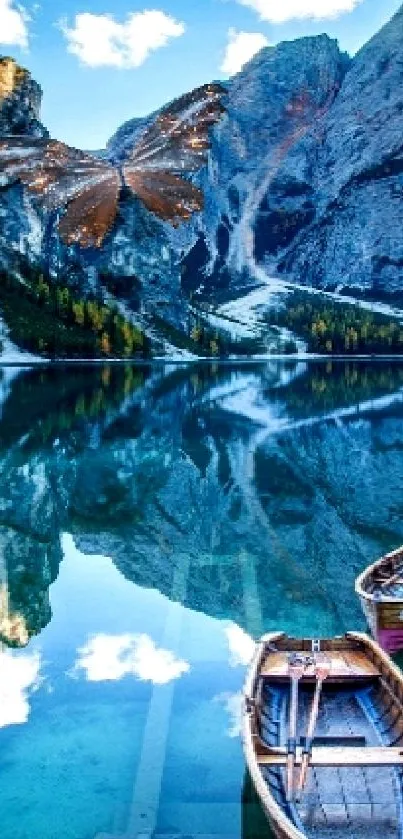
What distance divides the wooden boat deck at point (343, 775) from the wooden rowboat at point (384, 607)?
4298mm

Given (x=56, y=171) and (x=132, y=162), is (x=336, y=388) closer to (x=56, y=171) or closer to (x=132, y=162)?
(x=56, y=171)

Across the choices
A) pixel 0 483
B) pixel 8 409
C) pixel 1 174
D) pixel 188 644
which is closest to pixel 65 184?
pixel 1 174

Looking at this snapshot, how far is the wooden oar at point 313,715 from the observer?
1066 cm

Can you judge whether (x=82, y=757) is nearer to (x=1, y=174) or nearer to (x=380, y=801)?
(x=380, y=801)

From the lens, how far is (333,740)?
41.4 ft

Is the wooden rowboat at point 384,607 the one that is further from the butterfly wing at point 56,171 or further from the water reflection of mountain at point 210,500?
the butterfly wing at point 56,171

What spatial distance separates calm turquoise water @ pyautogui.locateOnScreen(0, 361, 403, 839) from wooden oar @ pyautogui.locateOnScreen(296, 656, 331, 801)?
1.87 m

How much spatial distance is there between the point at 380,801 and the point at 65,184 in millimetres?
154465

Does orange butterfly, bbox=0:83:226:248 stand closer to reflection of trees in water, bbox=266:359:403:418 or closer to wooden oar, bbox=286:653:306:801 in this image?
reflection of trees in water, bbox=266:359:403:418

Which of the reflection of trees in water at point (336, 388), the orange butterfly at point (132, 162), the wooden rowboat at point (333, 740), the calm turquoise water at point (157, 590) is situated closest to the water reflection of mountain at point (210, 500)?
the calm turquoise water at point (157, 590)

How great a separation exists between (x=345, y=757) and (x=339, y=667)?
11.1 feet

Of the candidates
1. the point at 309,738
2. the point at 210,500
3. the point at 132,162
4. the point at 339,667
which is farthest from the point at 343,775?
the point at 132,162

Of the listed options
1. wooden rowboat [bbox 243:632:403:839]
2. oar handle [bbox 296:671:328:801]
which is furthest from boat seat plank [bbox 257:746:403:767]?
oar handle [bbox 296:671:328:801]

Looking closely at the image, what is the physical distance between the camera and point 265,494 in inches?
1560
